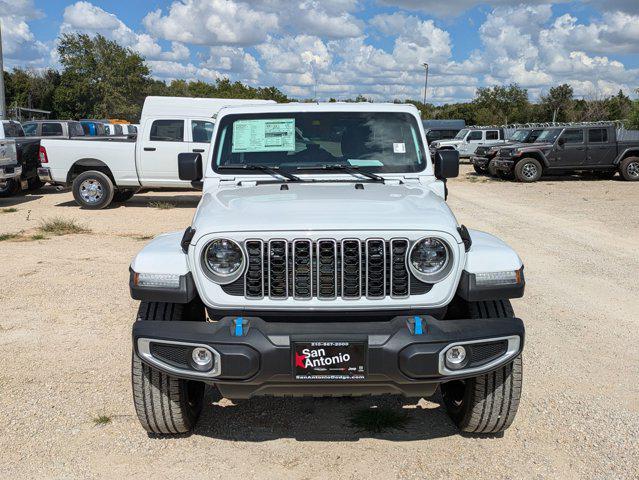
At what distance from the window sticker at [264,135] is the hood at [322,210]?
0.50 m

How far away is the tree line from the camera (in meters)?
52.8

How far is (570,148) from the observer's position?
2023cm

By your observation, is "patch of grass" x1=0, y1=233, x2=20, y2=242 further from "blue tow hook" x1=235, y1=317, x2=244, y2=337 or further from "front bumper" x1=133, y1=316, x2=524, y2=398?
"blue tow hook" x1=235, y1=317, x2=244, y2=337

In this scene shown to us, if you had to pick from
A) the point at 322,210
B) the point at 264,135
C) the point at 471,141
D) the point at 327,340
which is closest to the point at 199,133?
the point at 264,135

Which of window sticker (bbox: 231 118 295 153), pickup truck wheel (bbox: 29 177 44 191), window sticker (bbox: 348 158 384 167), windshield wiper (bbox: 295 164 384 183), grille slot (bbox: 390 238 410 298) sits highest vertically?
window sticker (bbox: 231 118 295 153)

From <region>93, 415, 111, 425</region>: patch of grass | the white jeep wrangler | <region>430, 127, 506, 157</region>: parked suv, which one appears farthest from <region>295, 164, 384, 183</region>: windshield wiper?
<region>430, 127, 506, 157</region>: parked suv

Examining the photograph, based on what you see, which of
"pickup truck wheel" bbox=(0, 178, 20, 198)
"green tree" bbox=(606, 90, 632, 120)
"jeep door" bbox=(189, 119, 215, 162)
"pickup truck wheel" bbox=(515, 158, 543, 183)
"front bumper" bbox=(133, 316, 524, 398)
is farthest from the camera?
"green tree" bbox=(606, 90, 632, 120)

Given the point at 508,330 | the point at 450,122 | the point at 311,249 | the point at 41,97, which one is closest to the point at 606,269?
the point at 508,330

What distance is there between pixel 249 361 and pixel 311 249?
595mm

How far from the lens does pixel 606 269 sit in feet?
26.4

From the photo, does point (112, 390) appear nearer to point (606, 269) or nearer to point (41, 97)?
point (606, 269)

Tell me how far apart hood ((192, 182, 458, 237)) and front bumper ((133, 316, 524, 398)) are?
46 centimetres

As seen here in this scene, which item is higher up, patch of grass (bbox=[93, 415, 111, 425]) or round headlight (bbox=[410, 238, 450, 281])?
round headlight (bbox=[410, 238, 450, 281])

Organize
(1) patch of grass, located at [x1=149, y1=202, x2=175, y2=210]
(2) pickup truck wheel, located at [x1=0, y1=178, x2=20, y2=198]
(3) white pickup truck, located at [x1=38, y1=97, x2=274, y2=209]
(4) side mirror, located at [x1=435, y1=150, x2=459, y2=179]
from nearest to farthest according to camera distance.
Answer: (4) side mirror, located at [x1=435, y1=150, x2=459, y2=179], (3) white pickup truck, located at [x1=38, y1=97, x2=274, y2=209], (1) patch of grass, located at [x1=149, y1=202, x2=175, y2=210], (2) pickup truck wheel, located at [x1=0, y1=178, x2=20, y2=198]
